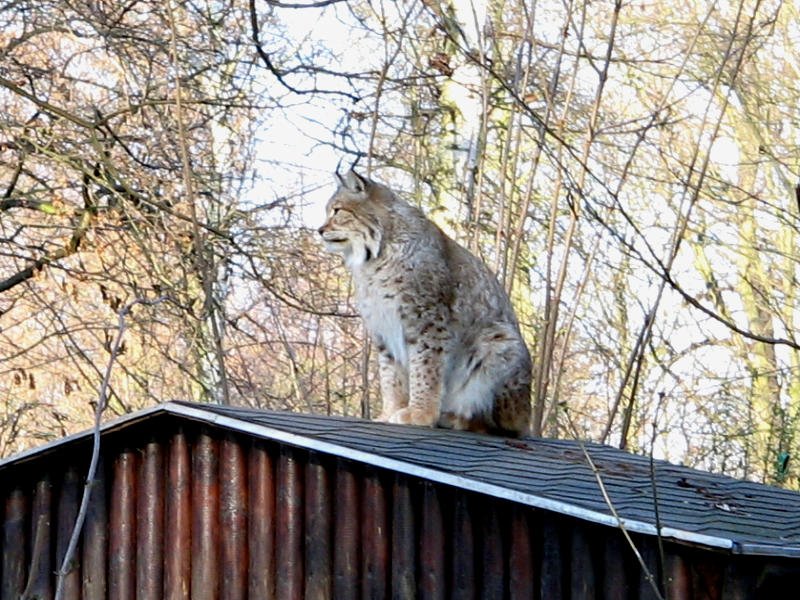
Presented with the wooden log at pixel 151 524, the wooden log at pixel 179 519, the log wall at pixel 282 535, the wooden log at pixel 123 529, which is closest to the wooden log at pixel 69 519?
the log wall at pixel 282 535

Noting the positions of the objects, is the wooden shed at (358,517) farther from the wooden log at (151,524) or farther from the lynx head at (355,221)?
the lynx head at (355,221)

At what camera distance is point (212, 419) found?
5.79m

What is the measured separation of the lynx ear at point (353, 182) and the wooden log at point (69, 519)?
2.43 meters

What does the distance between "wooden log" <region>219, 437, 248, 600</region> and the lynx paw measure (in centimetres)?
147

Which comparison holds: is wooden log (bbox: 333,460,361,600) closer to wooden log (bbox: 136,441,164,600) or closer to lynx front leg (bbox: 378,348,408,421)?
wooden log (bbox: 136,441,164,600)

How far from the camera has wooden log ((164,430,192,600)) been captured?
6148 millimetres

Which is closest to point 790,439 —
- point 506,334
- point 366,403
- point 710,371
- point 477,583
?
point 710,371

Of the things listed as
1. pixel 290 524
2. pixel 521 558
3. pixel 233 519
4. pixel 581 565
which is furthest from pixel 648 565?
pixel 233 519

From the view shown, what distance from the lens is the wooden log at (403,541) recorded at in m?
5.68

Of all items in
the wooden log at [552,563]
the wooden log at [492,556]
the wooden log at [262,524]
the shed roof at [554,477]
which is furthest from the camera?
the wooden log at [262,524]

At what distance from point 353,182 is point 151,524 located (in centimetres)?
248

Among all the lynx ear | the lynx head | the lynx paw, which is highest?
the lynx ear

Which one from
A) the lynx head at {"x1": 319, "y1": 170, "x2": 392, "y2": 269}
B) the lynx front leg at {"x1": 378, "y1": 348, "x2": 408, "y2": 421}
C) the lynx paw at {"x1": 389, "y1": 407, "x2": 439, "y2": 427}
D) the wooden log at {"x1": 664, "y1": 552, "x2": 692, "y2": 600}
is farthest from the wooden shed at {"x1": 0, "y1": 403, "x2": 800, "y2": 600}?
the lynx head at {"x1": 319, "y1": 170, "x2": 392, "y2": 269}

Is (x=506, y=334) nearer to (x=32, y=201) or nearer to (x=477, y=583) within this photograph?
(x=477, y=583)
